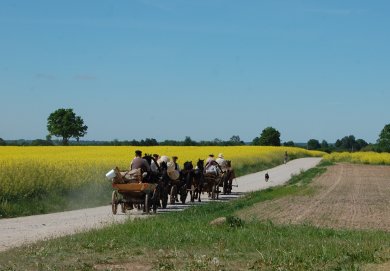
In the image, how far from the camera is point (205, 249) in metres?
14.1

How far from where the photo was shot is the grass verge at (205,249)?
40.2 feet

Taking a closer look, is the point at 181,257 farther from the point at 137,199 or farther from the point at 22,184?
the point at 22,184

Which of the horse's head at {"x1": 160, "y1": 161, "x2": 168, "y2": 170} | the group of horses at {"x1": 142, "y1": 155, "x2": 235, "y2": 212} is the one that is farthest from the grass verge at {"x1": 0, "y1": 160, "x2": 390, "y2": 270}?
the horse's head at {"x1": 160, "y1": 161, "x2": 168, "y2": 170}

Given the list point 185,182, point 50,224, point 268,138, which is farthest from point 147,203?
point 268,138

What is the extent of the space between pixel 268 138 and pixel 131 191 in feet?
454

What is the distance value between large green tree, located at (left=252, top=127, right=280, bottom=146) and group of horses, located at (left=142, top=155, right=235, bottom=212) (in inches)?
4917

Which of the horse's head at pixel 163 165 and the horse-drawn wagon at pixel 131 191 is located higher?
the horse's head at pixel 163 165

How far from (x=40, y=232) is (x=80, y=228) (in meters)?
1.05

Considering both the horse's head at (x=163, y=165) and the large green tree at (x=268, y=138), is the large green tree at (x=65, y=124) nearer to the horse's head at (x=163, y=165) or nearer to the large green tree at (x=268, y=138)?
the large green tree at (x=268, y=138)

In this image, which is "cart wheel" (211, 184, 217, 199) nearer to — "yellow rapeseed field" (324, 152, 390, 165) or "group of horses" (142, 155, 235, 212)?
"group of horses" (142, 155, 235, 212)

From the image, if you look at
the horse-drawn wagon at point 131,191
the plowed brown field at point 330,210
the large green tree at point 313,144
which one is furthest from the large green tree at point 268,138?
the horse-drawn wagon at point 131,191

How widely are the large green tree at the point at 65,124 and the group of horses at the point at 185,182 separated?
3677 inches

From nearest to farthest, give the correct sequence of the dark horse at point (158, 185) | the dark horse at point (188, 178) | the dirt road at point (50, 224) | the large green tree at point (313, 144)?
the dirt road at point (50, 224) → the dark horse at point (158, 185) → the dark horse at point (188, 178) → the large green tree at point (313, 144)

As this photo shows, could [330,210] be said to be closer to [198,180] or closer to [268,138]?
[198,180]
